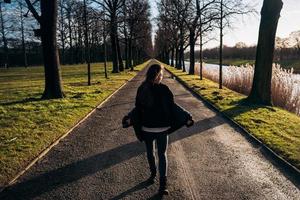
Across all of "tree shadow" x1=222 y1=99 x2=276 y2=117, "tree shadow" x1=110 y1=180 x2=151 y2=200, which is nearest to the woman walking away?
"tree shadow" x1=110 y1=180 x2=151 y2=200

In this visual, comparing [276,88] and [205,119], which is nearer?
[205,119]

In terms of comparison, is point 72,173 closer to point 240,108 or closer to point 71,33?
point 240,108

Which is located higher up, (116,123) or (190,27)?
(190,27)

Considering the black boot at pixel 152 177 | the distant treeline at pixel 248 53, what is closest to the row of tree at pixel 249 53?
the distant treeline at pixel 248 53

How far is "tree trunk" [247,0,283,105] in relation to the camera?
539 inches

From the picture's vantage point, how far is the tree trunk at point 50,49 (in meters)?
15.1

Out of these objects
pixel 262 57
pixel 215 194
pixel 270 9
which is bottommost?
pixel 215 194

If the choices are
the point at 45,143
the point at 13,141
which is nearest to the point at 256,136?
the point at 45,143

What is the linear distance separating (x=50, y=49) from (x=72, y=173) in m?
10.2

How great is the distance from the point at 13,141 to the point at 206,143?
188 inches

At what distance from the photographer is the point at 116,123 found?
10.8 meters

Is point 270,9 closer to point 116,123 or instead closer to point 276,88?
point 276,88

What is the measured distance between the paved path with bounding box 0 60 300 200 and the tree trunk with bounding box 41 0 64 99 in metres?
6.42

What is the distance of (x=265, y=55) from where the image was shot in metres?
14.1
